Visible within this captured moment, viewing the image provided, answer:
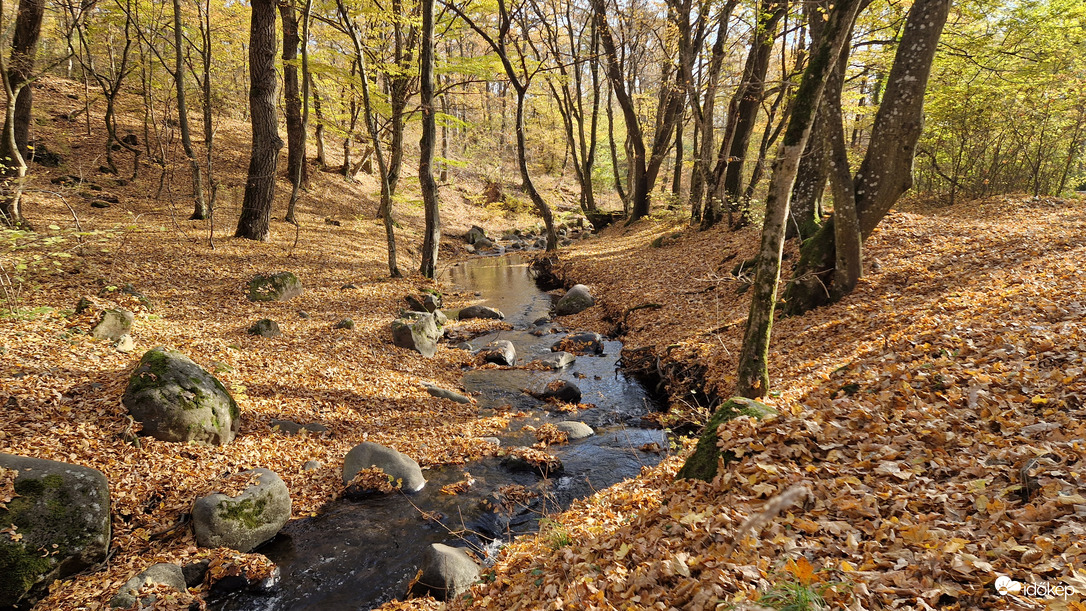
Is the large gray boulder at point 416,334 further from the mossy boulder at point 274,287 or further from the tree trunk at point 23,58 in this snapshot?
the tree trunk at point 23,58

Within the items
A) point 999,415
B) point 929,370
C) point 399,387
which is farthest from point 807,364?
point 399,387

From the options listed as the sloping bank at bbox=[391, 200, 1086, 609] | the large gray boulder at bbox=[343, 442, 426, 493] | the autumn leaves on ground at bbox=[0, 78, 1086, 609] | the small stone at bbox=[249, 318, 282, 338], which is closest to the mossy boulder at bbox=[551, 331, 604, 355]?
the autumn leaves on ground at bbox=[0, 78, 1086, 609]

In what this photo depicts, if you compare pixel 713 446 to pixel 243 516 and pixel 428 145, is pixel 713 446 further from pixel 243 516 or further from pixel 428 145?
pixel 428 145

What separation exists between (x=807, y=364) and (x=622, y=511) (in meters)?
3.67

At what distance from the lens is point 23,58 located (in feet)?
34.0

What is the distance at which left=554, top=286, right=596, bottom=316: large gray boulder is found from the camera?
14.3m

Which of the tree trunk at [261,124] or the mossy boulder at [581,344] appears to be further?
the tree trunk at [261,124]

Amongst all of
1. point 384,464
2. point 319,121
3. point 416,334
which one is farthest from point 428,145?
point 384,464

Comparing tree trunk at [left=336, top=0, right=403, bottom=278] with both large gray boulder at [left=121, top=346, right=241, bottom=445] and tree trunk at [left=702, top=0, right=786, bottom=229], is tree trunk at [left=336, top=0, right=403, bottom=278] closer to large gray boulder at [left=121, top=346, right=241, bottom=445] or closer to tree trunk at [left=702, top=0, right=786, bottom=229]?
large gray boulder at [left=121, top=346, right=241, bottom=445]

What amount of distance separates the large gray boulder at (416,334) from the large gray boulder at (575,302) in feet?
13.7

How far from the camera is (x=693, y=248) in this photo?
15828mm

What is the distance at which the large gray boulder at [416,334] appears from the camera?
1075 cm

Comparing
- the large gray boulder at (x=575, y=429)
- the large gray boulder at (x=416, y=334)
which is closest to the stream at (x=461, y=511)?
the large gray boulder at (x=575, y=429)

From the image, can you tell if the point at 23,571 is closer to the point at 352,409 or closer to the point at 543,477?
the point at 352,409
